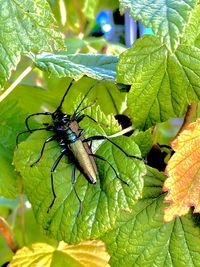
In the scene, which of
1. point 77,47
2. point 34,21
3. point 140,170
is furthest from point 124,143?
point 77,47

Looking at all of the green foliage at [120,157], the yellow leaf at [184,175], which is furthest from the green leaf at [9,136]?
the yellow leaf at [184,175]

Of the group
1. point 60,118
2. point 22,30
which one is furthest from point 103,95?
point 22,30

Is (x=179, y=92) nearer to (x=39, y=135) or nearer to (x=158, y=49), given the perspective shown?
(x=158, y=49)

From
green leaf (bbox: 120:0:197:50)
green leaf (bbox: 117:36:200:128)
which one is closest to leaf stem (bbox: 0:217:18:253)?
green leaf (bbox: 117:36:200:128)

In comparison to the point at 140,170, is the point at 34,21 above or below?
above

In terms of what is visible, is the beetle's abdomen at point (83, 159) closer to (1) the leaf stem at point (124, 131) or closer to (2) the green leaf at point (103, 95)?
(1) the leaf stem at point (124, 131)
